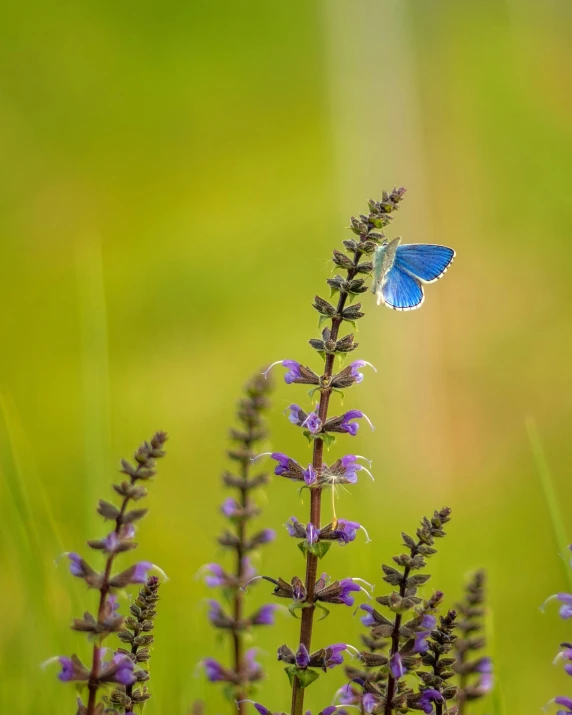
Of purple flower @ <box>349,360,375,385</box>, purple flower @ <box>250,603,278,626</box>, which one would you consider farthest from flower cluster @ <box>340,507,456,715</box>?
purple flower @ <box>349,360,375,385</box>

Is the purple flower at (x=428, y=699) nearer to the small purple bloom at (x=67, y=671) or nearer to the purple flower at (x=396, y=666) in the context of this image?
the purple flower at (x=396, y=666)

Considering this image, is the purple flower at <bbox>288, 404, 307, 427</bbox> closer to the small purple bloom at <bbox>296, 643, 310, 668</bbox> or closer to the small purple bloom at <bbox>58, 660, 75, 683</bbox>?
the small purple bloom at <bbox>296, 643, 310, 668</bbox>

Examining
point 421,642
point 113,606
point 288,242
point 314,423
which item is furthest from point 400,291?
point 288,242

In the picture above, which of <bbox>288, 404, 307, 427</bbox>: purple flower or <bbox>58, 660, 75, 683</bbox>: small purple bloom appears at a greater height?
<bbox>288, 404, 307, 427</bbox>: purple flower

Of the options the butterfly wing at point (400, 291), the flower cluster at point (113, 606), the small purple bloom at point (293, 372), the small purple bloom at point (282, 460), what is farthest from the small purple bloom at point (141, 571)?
the butterfly wing at point (400, 291)

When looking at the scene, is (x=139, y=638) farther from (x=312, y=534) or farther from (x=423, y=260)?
(x=423, y=260)

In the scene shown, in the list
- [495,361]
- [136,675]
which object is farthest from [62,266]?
[136,675]
